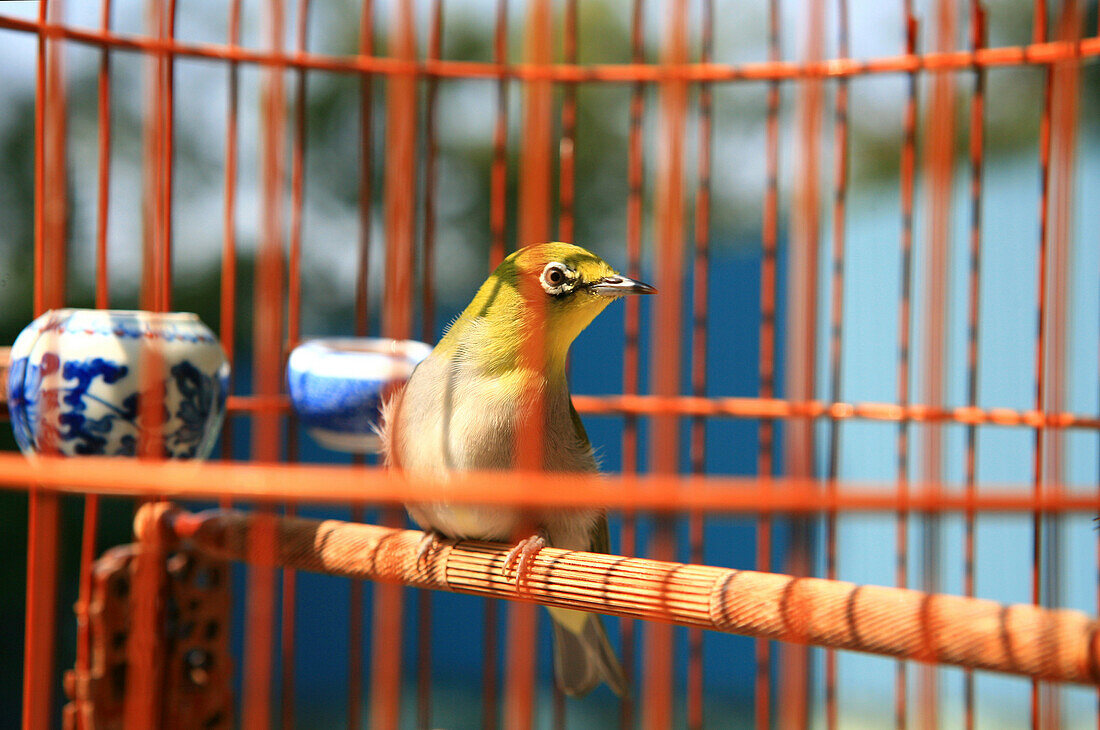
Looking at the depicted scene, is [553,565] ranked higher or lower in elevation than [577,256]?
lower

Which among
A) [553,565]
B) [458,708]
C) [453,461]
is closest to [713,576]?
[553,565]

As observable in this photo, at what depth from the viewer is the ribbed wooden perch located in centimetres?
73

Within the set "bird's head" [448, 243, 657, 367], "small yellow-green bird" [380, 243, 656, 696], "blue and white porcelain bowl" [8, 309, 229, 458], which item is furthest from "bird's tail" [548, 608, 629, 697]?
"blue and white porcelain bowl" [8, 309, 229, 458]

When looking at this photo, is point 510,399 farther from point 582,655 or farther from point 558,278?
point 582,655

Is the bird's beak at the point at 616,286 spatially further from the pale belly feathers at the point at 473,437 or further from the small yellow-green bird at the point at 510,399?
the pale belly feathers at the point at 473,437

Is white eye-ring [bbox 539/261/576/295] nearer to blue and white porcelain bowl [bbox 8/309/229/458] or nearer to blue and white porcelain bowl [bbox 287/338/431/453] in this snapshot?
blue and white porcelain bowl [bbox 287/338/431/453]

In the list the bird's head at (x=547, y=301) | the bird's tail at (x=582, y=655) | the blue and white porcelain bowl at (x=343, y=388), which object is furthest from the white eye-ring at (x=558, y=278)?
the bird's tail at (x=582, y=655)

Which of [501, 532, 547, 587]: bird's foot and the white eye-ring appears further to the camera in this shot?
the white eye-ring

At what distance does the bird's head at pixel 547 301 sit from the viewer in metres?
1.20

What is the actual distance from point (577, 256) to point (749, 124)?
7.55ft

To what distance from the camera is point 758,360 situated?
11.0 ft

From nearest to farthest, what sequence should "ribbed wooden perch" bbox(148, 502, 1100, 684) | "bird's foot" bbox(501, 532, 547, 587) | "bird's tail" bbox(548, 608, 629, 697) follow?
1. "ribbed wooden perch" bbox(148, 502, 1100, 684)
2. "bird's foot" bbox(501, 532, 547, 587)
3. "bird's tail" bbox(548, 608, 629, 697)

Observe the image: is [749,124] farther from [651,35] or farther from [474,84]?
[474,84]

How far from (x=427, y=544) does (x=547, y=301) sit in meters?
0.34
